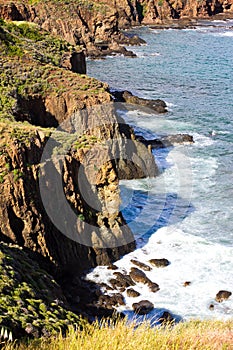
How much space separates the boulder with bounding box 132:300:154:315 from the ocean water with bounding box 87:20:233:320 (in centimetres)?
25

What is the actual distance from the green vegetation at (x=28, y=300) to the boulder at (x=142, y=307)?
12.4ft

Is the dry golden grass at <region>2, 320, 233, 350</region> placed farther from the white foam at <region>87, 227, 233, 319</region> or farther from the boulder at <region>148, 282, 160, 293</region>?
the boulder at <region>148, 282, 160, 293</region>

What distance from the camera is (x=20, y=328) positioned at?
1311 centimetres

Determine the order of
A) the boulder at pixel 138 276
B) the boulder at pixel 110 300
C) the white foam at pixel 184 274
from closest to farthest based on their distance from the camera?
the boulder at pixel 110 300 < the white foam at pixel 184 274 < the boulder at pixel 138 276

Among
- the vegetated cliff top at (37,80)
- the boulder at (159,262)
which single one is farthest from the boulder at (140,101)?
the boulder at (159,262)

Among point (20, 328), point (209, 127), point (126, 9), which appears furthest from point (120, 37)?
point (20, 328)

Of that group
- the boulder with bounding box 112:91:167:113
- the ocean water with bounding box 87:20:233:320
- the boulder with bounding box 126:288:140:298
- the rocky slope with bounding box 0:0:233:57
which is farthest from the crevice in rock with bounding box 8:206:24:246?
the rocky slope with bounding box 0:0:233:57

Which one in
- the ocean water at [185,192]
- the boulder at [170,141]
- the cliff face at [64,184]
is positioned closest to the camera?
the cliff face at [64,184]

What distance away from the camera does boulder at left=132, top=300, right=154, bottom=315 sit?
20.7 m

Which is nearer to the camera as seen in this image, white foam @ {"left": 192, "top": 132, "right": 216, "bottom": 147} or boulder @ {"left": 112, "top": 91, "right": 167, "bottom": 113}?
white foam @ {"left": 192, "top": 132, "right": 216, "bottom": 147}

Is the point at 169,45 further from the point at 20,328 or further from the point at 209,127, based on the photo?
the point at 20,328

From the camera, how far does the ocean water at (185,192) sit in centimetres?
2259

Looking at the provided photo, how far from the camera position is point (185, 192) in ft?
106

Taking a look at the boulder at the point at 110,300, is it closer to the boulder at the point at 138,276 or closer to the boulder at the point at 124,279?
the boulder at the point at 124,279
